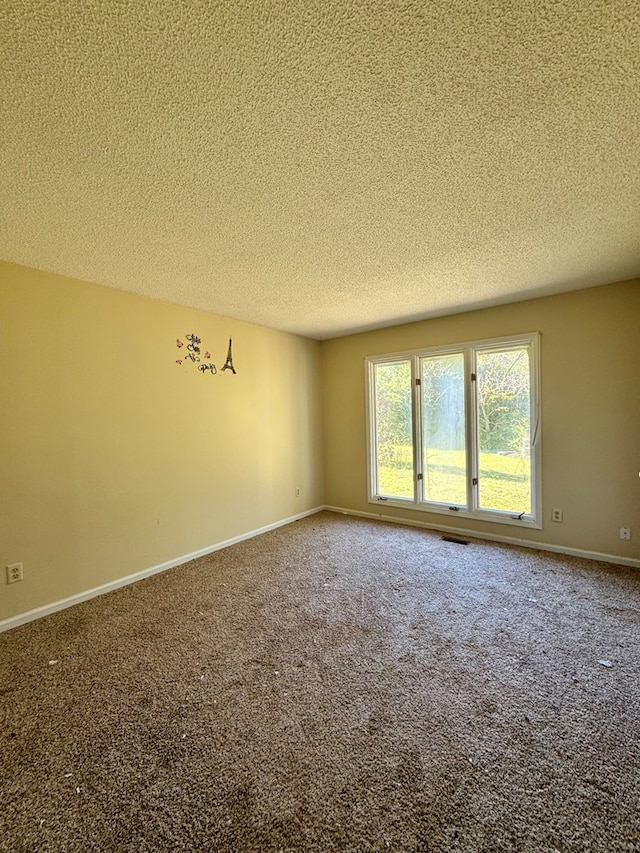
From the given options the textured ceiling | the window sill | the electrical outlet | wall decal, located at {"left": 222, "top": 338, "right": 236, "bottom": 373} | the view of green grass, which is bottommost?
the window sill

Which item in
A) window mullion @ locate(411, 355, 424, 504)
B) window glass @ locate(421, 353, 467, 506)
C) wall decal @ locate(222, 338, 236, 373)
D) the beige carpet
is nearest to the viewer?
the beige carpet

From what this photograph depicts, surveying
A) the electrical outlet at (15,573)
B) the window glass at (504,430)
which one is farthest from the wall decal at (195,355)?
the window glass at (504,430)

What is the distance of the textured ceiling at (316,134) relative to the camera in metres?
0.99

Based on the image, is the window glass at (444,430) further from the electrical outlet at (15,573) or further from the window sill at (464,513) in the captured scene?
the electrical outlet at (15,573)

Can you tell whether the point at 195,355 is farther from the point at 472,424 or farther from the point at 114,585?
the point at 472,424

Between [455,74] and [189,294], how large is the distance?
96.7 inches

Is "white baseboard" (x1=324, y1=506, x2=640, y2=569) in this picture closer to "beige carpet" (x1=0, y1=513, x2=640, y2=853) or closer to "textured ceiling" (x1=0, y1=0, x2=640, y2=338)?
"beige carpet" (x1=0, y1=513, x2=640, y2=853)

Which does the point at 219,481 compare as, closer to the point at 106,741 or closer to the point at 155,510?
the point at 155,510

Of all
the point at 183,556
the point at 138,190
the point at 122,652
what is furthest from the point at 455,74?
the point at 183,556

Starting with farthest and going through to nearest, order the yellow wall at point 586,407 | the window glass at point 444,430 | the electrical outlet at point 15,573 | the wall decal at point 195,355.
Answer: the window glass at point 444,430 → the wall decal at point 195,355 → the yellow wall at point 586,407 → the electrical outlet at point 15,573

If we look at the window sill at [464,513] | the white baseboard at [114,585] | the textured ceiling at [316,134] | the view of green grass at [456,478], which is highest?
the textured ceiling at [316,134]

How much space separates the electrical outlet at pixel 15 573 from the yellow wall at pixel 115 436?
0.13 feet

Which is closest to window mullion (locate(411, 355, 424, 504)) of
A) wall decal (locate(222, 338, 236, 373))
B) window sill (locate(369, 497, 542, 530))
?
window sill (locate(369, 497, 542, 530))

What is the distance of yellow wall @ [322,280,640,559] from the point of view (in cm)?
293
